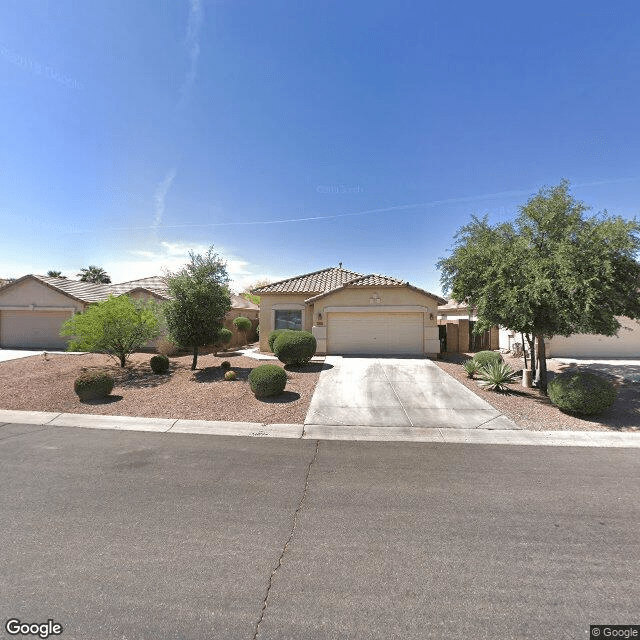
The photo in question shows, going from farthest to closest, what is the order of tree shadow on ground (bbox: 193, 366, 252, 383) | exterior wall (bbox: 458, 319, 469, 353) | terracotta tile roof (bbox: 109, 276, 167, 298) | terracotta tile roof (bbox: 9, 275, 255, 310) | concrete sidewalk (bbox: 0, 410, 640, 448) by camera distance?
terracotta tile roof (bbox: 109, 276, 167, 298) → terracotta tile roof (bbox: 9, 275, 255, 310) → exterior wall (bbox: 458, 319, 469, 353) → tree shadow on ground (bbox: 193, 366, 252, 383) → concrete sidewalk (bbox: 0, 410, 640, 448)

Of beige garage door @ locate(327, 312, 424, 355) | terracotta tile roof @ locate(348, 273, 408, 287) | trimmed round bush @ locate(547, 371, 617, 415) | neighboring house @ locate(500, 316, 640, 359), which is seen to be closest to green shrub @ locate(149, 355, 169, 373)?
beige garage door @ locate(327, 312, 424, 355)

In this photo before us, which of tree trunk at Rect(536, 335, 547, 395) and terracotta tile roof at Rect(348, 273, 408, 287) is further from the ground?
terracotta tile roof at Rect(348, 273, 408, 287)

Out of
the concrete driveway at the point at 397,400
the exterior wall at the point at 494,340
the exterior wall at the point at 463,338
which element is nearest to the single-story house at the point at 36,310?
the concrete driveway at the point at 397,400

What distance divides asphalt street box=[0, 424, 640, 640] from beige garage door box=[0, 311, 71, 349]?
62.3ft

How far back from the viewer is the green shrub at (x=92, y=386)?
9430 millimetres

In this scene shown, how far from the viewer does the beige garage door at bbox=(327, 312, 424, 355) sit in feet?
54.7

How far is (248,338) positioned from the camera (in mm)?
24594

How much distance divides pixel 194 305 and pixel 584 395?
44.9ft

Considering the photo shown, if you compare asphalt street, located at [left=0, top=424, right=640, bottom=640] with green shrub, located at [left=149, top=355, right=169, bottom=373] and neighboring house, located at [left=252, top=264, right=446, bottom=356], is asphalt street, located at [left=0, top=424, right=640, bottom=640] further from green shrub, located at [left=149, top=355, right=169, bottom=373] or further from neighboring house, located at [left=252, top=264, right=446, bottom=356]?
neighboring house, located at [left=252, top=264, right=446, bottom=356]

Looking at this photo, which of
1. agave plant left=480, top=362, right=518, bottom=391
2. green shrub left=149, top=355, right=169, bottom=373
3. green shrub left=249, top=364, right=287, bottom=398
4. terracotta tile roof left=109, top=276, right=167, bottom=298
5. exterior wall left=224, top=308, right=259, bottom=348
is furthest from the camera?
terracotta tile roof left=109, top=276, right=167, bottom=298

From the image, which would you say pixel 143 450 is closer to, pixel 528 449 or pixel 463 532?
pixel 463 532

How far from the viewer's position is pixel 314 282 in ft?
64.6

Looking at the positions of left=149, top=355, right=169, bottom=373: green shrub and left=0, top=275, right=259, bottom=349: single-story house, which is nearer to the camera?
left=149, top=355, right=169, bottom=373: green shrub

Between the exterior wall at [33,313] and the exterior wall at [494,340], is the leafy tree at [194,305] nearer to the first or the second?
the exterior wall at [33,313]
